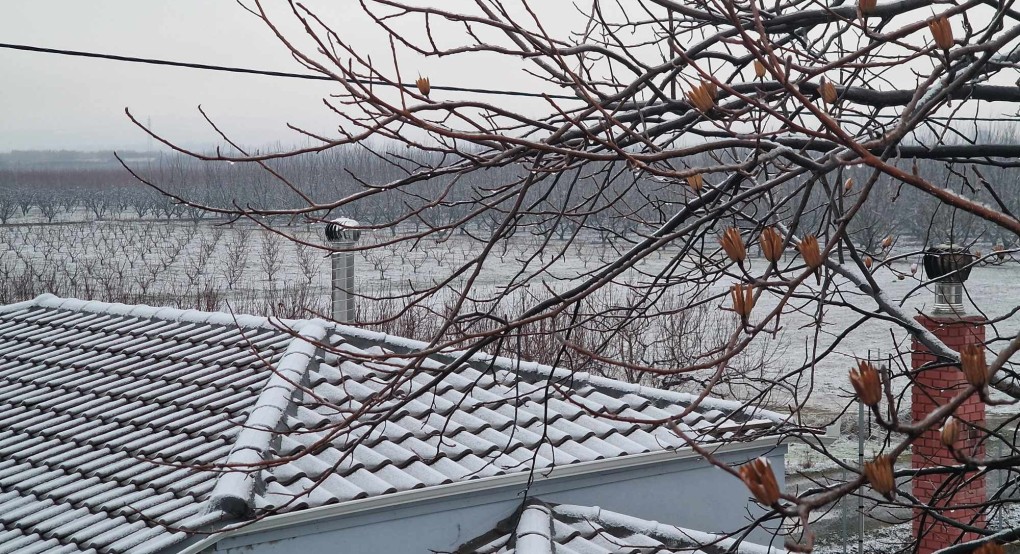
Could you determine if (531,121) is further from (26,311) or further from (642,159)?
(26,311)

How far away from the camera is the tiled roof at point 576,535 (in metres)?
4.08

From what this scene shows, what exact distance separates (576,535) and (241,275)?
25.6 meters

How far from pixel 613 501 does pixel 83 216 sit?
36.4 metres

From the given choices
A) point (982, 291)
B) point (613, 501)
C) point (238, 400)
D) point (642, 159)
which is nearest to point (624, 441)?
point (613, 501)

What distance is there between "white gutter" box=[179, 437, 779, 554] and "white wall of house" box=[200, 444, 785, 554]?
0.02 metres

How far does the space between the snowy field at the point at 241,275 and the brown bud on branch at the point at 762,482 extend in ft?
63.3

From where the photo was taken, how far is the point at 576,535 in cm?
426

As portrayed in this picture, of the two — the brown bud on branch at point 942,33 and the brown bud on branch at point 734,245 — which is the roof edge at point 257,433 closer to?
the brown bud on branch at point 734,245

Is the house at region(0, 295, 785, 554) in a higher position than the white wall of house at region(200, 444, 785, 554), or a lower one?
higher

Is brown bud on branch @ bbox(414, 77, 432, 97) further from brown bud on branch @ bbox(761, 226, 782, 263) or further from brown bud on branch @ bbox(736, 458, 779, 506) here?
brown bud on branch @ bbox(736, 458, 779, 506)

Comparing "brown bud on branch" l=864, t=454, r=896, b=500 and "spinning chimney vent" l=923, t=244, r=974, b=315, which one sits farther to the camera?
"spinning chimney vent" l=923, t=244, r=974, b=315

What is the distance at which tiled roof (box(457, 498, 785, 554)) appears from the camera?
13.4 feet

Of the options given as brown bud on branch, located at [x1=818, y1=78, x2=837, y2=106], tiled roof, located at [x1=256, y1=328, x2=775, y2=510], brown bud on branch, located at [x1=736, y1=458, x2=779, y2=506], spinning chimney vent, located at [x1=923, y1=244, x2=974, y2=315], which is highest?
brown bud on branch, located at [x1=818, y1=78, x2=837, y2=106]

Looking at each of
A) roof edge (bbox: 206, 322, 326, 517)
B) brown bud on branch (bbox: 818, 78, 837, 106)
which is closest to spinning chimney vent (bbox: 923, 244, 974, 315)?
roof edge (bbox: 206, 322, 326, 517)
